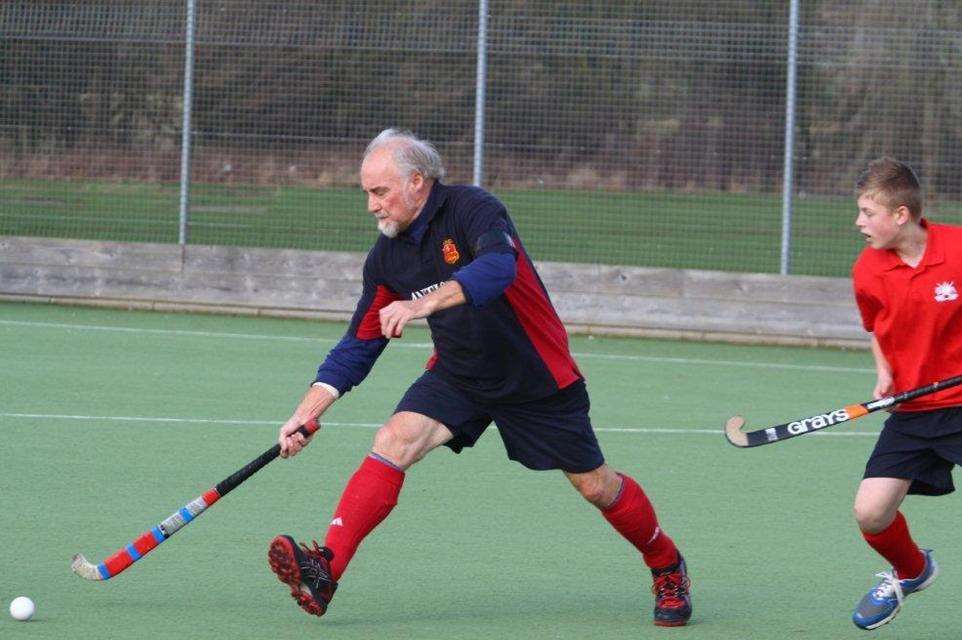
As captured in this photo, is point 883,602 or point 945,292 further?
point 883,602

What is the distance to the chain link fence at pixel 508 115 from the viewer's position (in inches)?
517

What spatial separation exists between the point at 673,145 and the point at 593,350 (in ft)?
7.64

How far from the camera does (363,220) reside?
14.6 m

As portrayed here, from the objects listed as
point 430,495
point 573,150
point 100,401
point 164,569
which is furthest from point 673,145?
point 164,569

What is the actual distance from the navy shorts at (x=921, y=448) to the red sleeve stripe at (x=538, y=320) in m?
1.01

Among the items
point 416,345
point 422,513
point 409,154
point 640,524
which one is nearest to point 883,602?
point 640,524

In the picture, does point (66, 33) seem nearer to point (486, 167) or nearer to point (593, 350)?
point (486, 167)

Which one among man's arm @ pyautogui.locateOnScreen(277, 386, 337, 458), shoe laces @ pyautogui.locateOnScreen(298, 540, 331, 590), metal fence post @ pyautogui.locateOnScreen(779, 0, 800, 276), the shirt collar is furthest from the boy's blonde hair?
metal fence post @ pyautogui.locateOnScreen(779, 0, 800, 276)

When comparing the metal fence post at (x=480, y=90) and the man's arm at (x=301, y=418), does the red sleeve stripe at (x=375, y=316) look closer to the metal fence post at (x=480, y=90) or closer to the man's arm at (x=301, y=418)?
the man's arm at (x=301, y=418)

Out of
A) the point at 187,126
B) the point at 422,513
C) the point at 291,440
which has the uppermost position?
the point at 187,126

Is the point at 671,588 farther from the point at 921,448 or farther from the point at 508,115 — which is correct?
the point at 508,115

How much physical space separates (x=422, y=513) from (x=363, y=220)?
25.8ft

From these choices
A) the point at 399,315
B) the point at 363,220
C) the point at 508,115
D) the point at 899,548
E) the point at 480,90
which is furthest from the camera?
the point at 363,220

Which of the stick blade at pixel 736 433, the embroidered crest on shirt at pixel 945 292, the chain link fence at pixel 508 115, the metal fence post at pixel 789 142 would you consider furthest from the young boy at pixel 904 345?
the chain link fence at pixel 508 115
